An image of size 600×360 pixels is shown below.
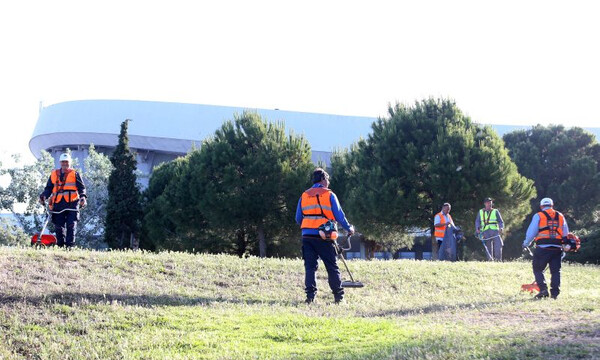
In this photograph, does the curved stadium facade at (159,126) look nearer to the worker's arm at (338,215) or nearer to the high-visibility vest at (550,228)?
the high-visibility vest at (550,228)

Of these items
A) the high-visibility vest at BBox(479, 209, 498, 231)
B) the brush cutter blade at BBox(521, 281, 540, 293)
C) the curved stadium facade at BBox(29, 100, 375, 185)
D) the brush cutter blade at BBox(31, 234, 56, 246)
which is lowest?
the brush cutter blade at BBox(521, 281, 540, 293)

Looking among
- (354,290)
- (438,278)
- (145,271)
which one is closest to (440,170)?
(438,278)

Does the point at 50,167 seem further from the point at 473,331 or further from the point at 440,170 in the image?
the point at 473,331

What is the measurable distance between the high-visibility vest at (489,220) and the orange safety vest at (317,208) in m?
12.0

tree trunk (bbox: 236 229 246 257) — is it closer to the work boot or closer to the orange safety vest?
the work boot

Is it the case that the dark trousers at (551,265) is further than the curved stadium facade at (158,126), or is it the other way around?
the curved stadium facade at (158,126)

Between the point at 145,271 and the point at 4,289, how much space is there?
10.3ft

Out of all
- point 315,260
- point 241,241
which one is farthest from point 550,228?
point 241,241

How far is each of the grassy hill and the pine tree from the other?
93.9 ft

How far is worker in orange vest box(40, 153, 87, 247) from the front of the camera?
15.4m

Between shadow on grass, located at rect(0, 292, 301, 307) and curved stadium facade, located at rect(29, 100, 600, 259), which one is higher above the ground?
curved stadium facade, located at rect(29, 100, 600, 259)

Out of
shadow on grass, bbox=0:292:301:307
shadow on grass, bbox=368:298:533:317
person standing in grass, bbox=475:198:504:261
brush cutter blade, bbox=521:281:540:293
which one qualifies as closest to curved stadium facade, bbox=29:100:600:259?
person standing in grass, bbox=475:198:504:261

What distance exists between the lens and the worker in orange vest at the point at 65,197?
50.6 feet

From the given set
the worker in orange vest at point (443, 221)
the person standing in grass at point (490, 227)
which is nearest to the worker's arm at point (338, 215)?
the worker in orange vest at point (443, 221)
